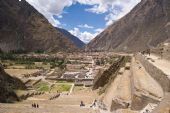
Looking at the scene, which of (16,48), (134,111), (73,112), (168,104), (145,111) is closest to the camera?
(168,104)

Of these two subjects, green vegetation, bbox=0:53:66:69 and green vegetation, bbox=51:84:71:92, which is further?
green vegetation, bbox=0:53:66:69

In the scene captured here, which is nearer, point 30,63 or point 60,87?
point 60,87

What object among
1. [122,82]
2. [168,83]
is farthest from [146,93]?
[122,82]

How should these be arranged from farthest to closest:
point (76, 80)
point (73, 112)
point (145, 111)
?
point (76, 80) < point (73, 112) < point (145, 111)

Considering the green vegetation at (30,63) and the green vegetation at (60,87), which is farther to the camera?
the green vegetation at (30,63)

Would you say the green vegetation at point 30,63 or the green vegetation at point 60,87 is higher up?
the green vegetation at point 30,63

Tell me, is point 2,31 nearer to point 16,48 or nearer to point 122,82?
point 16,48

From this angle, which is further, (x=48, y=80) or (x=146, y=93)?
(x=48, y=80)

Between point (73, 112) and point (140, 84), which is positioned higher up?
point (140, 84)

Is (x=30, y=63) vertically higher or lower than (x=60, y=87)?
higher

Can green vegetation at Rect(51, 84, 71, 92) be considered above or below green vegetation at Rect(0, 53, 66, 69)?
below
